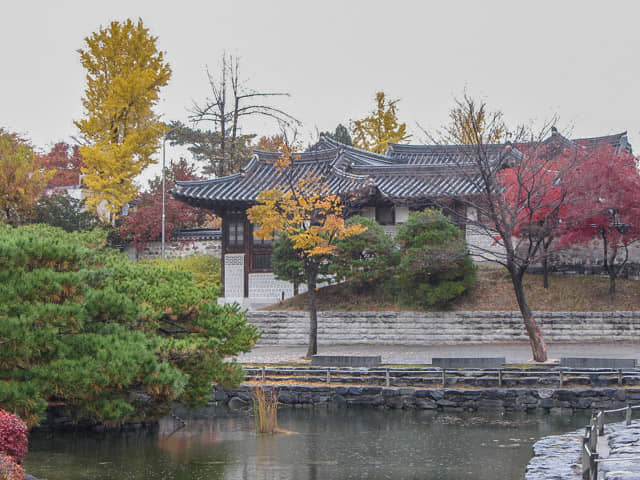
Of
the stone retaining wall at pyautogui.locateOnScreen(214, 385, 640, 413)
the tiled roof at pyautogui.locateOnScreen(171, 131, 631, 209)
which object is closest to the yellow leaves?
the stone retaining wall at pyautogui.locateOnScreen(214, 385, 640, 413)

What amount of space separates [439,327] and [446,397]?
10222mm

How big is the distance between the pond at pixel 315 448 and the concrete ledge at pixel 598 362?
2.35 m

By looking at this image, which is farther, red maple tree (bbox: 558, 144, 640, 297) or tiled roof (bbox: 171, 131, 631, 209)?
tiled roof (bbox: 171, 131, 631, 209)

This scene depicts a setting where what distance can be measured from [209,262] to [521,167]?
19.1 m

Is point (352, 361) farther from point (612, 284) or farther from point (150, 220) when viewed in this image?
point (150, 220)

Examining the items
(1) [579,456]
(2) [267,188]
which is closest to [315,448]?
(1) [579,456]

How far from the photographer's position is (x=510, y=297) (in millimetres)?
32688

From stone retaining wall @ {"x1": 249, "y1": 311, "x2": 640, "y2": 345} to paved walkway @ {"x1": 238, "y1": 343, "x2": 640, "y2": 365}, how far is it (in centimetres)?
59

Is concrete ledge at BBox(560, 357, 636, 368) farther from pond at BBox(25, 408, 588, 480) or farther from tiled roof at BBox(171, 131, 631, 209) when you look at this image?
tiled roof at BBox(171, 131, 631, 209)

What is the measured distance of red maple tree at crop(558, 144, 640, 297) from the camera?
95.9 ft

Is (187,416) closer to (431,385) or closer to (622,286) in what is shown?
(431,385)

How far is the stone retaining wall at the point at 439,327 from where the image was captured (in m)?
30.1

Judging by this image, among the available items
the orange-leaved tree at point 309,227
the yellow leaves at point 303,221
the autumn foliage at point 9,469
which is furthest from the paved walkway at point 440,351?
the autumn foliage at point 9,469

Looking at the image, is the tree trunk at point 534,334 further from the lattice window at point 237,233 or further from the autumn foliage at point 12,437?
the lattice window at point 237,233
